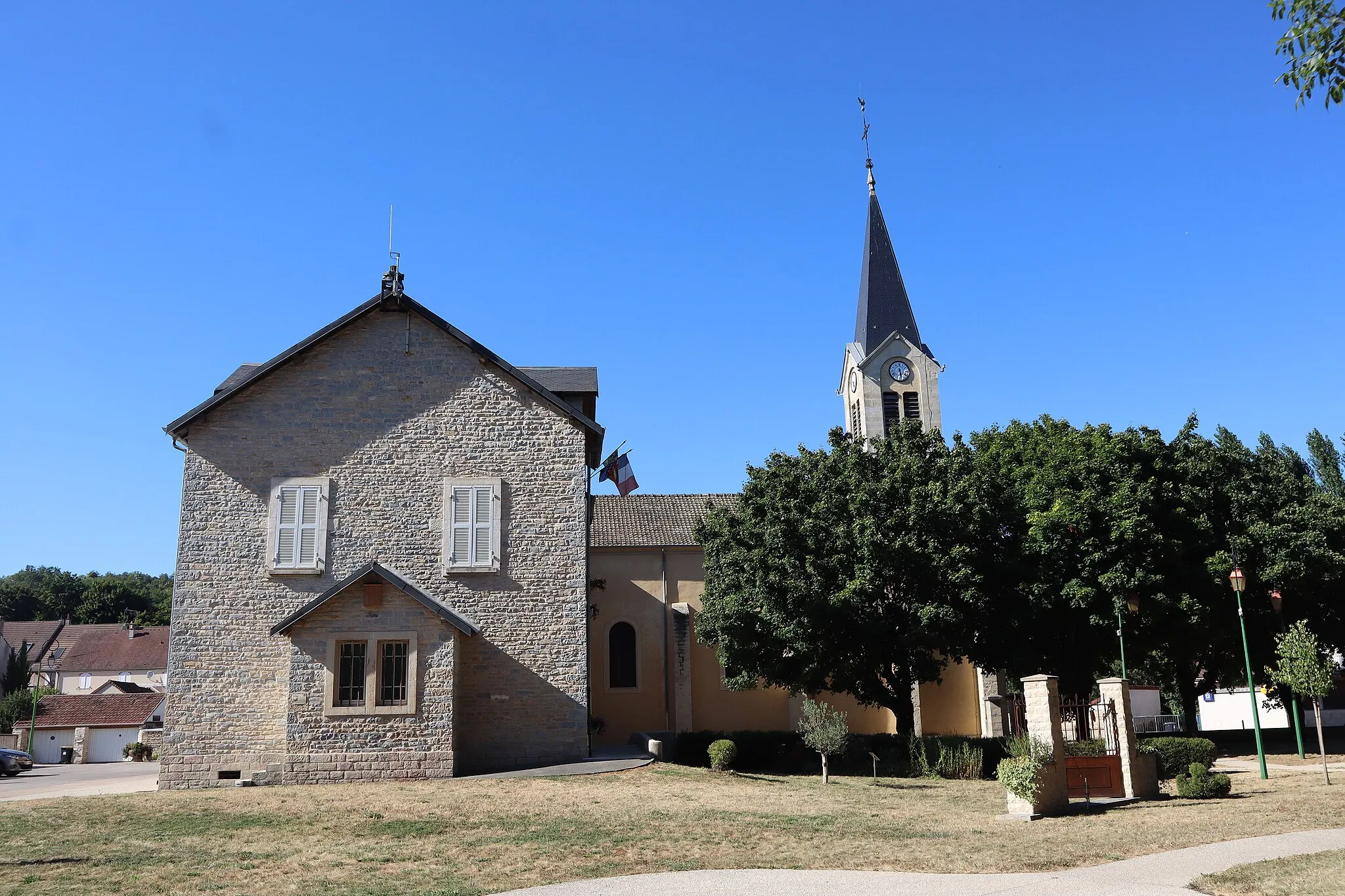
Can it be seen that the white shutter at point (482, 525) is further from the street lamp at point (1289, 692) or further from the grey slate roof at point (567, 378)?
the street lamp at point (1289, 692)

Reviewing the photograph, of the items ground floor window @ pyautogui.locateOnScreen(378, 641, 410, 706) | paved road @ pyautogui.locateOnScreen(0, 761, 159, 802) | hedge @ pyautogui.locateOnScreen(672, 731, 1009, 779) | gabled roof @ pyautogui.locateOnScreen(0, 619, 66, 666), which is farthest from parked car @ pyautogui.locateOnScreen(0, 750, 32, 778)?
gabled roof @ pyautogui.locateOnScreen(0, 619, 66, 666)

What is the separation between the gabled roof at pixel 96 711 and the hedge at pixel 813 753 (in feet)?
114

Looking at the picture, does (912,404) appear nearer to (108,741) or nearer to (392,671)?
(392,671)

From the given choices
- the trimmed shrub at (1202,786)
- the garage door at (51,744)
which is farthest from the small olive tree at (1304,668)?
the garage door at (51,744)

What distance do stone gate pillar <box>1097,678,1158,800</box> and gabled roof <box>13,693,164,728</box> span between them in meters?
46.3

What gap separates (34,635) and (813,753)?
73015 mm

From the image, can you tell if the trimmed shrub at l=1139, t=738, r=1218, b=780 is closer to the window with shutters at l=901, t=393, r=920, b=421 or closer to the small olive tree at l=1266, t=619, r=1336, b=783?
the small olive tree at l=1266, t=619, r=1336, b=783

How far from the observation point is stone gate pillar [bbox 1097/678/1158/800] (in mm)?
16469

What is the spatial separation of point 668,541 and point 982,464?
11289 millimetres

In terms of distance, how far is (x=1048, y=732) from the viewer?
1527 centimetres

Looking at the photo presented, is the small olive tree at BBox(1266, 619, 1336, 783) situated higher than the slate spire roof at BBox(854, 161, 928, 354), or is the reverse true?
the slate spire roof at BBox(854, 161, 928, 354)

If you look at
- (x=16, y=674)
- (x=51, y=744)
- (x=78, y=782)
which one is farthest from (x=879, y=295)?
(x=16, y=674)

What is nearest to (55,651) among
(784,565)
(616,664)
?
(616,664)

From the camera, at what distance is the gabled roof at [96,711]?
47.7 metres
